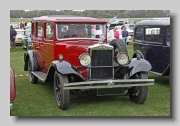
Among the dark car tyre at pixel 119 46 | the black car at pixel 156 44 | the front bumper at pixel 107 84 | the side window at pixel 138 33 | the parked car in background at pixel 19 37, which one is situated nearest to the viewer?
the front bumper at pixel 107 84

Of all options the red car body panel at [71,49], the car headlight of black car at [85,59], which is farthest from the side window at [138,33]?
the car headlight of black car at [85,59]

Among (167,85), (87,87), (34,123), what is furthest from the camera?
(167,85)

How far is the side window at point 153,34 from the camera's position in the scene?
28.2 feet

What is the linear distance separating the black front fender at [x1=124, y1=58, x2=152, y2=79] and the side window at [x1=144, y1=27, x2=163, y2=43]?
2.07 m

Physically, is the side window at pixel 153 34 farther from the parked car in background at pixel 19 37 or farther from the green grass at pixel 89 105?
the parked car in background at pixel 19 37

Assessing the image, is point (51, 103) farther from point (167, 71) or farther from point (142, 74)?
point (167, 71)

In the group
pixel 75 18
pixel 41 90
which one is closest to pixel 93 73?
pixel 75 18

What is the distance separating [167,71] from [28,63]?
12.6ft

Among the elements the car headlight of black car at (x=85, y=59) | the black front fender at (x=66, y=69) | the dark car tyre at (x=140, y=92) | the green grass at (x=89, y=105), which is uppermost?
the car headlight of black car at (x=85, y=59)

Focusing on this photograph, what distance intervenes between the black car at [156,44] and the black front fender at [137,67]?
1.13 m

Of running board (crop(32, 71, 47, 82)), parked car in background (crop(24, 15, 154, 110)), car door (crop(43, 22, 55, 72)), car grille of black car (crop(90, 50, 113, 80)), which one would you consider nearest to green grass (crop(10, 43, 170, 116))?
parked car in background (crop(24, 15, 154, 110))

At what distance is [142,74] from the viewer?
6.57m

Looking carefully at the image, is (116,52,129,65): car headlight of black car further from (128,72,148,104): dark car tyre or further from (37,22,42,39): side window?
(37,22,42,39): side window

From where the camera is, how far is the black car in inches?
329
